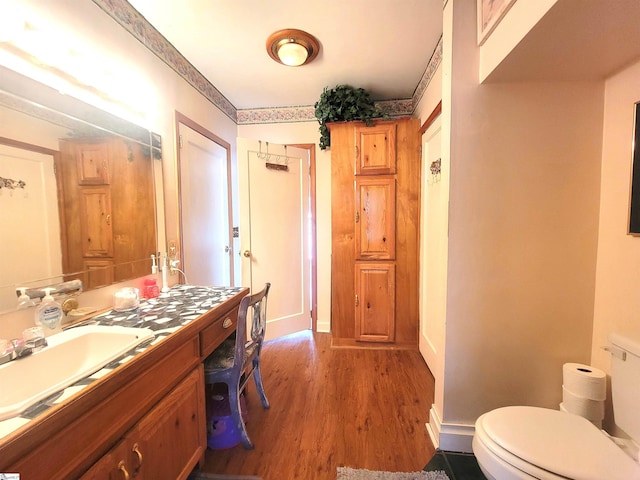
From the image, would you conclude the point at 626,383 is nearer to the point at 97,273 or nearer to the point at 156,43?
the point at 97,273

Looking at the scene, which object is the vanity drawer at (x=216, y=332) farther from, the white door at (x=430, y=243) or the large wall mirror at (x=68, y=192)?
the white door at (x=430, y=243)

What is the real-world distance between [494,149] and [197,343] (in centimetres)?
164

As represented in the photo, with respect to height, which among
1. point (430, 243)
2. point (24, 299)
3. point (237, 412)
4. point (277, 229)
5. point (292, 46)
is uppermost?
point (292, 46)

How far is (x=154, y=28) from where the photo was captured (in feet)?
5.33

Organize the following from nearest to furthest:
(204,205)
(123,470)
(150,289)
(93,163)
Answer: (123,470)
(93,163)
(150,289)
(204,205)

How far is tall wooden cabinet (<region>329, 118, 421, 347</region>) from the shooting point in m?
2.30

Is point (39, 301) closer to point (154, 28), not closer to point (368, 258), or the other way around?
point (154, 28)

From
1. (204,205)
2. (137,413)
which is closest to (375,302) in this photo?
(204,205)

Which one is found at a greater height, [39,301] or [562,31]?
[562,31]

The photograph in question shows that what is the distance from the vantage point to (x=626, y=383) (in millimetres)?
982

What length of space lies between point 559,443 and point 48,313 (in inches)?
72.9

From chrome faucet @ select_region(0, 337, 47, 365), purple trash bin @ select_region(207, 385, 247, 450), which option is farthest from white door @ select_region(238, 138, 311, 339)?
chrome faucet @ select_region(0, 337, 47, 365)

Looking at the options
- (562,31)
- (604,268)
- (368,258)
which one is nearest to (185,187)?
(368,258)

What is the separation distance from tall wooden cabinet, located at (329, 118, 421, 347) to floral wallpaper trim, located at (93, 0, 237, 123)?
1109mm
